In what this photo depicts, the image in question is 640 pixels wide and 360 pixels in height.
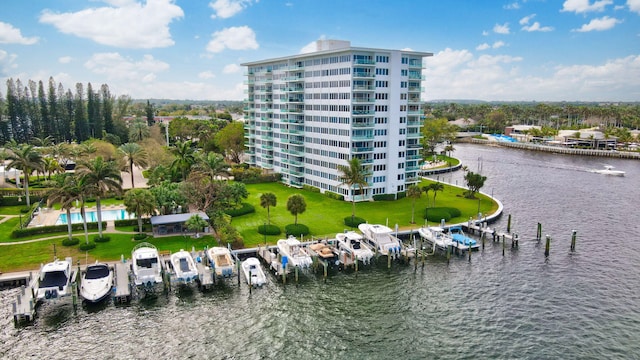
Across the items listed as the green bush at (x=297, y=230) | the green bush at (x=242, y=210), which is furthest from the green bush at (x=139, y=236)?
the green bush at (x=297, y=230)

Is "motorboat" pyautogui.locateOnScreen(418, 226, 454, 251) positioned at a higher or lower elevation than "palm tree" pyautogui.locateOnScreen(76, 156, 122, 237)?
lower

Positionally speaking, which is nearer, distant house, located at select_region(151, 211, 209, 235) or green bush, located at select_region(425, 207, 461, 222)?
distant house, located at select_region(151, 211, 209, 235)

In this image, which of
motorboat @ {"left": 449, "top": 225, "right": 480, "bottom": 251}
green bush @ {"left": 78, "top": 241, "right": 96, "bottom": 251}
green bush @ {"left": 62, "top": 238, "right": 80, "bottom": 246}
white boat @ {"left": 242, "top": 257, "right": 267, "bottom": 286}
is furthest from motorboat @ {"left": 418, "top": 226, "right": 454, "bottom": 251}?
green bush @ {"left": 62, "top": 238, "right": 80, "bottom": 246}

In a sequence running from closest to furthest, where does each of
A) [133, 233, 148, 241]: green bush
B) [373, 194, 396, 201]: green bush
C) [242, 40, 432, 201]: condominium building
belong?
[133, 233, 148, 241]: green bush < [242, 40, 432, 201]: condominium building < [373, 194, 396, 201]: green bush

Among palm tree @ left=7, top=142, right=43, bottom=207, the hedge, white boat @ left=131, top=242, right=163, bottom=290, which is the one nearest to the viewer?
white boat @ left=131, top=242, right=163, bottom=290

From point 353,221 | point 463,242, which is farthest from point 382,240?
point 463,242

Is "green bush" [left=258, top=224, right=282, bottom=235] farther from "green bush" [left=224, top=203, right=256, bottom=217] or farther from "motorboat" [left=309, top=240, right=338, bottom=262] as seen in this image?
"green bush" [left=224, top=203, right=256, bottom=217]

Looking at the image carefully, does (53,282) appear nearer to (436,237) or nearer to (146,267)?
(146,267)
